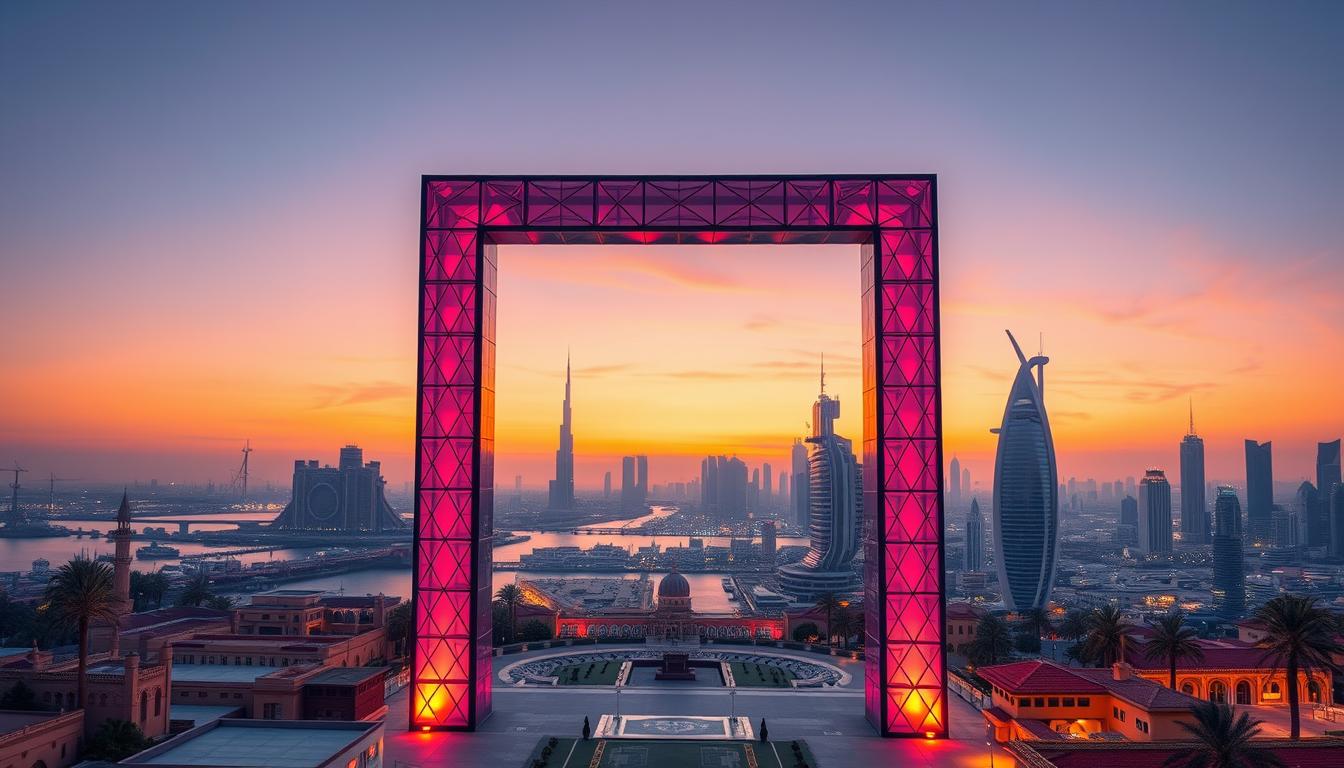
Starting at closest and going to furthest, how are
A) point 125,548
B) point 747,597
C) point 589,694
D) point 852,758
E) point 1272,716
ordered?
point 852,758 < point 1272,716 < point 589,694 < point 125,548 < point 747,597

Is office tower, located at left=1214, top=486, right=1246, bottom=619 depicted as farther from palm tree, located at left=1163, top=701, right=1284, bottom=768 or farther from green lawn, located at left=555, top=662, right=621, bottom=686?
palm tree, located at left=1163, top=701, right=1284, bottom=768

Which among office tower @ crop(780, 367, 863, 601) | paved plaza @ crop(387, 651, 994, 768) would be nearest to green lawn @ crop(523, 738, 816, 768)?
paved plaza @ crop(387, 651, 994, 768)

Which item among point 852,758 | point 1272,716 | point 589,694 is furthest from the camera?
point 589,694

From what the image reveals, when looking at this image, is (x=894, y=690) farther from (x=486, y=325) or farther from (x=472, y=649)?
(x=486, y=325)

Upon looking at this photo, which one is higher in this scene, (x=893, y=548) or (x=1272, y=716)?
(x=893, y=548)

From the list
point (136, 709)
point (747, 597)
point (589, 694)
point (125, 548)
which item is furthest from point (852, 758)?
point (747, 597)
